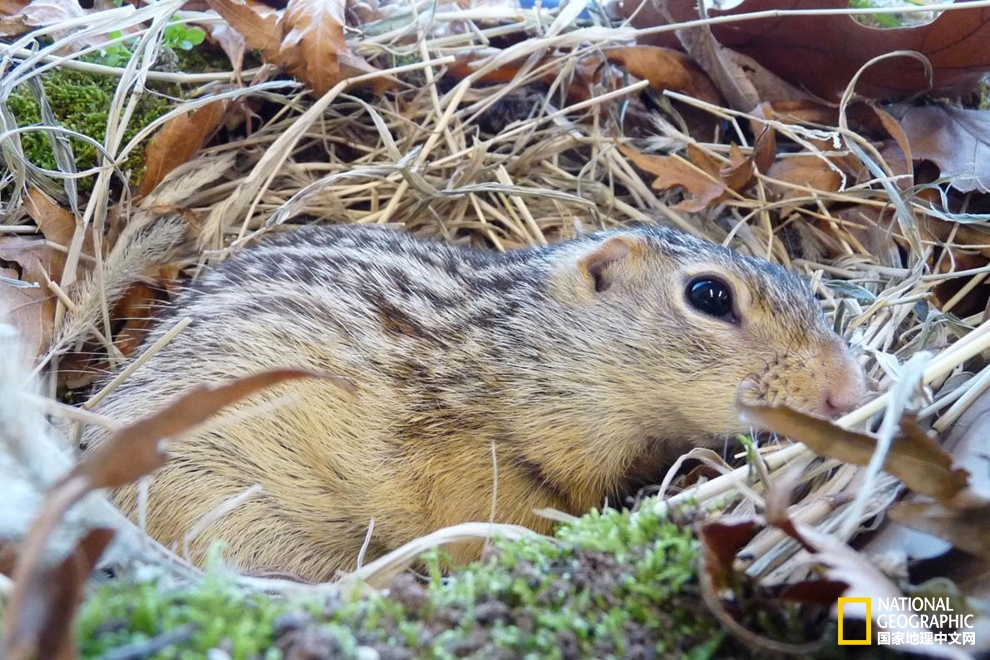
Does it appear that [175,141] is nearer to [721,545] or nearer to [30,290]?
[30,290]

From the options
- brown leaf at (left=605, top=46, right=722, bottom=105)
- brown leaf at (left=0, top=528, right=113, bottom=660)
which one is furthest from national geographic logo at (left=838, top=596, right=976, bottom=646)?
brown leaf at (left=605, top=46, right=722, bottom=105)

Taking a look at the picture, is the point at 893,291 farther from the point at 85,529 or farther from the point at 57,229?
the point at 57,229

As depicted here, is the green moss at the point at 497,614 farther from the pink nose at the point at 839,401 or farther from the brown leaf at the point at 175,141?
the brown leaf at the point at 175,141

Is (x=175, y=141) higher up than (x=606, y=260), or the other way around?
(x=175, y=141)

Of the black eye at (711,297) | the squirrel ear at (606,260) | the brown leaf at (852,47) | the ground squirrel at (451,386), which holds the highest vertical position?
the brown leaf at (852,47)

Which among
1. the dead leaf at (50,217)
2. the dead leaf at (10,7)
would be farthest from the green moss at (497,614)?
the dead leaf at (10,7)

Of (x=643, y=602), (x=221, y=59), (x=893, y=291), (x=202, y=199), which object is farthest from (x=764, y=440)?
(x=221, y=59)

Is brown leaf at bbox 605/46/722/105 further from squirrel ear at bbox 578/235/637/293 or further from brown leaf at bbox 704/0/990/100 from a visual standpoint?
squirrel ear at bbox 578/235/637/293

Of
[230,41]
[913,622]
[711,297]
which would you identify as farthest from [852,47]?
[913,622]
